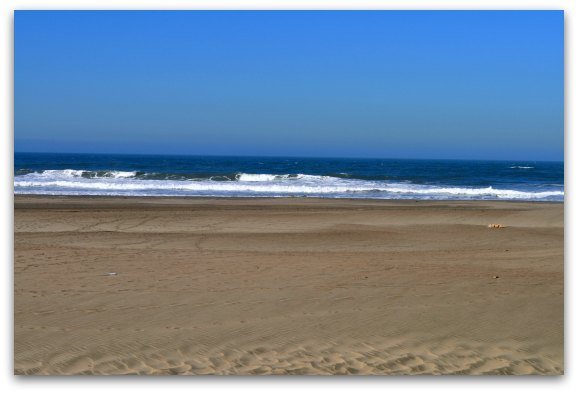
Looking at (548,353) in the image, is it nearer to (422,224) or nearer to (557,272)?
(557,272)

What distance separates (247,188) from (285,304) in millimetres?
19981

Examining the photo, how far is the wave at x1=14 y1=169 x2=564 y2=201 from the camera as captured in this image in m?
23.4

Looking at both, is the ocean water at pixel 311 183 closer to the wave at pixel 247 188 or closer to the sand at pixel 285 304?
the wave at pixel 247 188

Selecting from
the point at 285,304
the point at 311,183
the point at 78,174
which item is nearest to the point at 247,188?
the point at 311,183

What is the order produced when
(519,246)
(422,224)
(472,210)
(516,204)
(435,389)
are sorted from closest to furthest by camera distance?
(435,389), (519,246), (422,224), (472,210), (516,204)

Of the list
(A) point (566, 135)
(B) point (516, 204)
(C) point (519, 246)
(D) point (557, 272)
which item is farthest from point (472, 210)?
(A) point (566, 135)

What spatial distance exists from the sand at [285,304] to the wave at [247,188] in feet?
38.9

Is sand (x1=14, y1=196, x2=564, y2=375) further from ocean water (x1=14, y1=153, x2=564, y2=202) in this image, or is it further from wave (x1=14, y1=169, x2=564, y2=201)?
wave (x1=14, y1=169, x2=564, y2=201)

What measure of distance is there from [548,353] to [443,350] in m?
0.83

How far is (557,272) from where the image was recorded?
26.0ft

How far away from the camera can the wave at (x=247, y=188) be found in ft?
76.7

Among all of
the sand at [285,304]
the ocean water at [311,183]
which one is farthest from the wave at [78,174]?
the sand at [285,304]

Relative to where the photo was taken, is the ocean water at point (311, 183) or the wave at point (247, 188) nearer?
the ocean water at point (311, 183)

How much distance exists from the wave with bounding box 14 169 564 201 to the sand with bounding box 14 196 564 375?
11845mm
